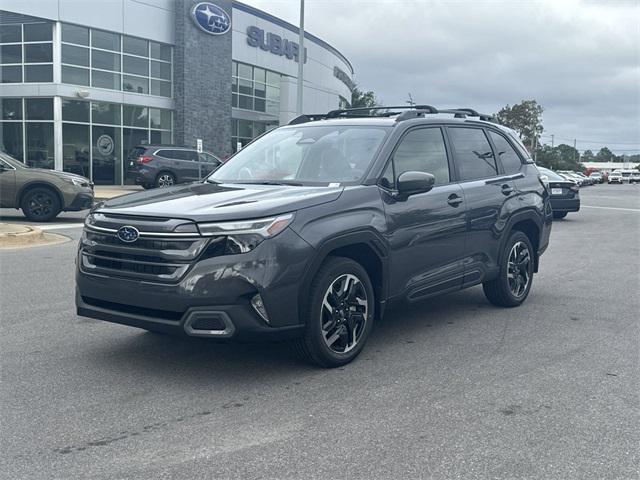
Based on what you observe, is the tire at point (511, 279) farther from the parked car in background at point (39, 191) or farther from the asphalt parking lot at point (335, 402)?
the parked car in background at point (39, 191)

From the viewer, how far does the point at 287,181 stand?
5.54 m

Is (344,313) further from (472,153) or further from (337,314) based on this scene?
(472,153)

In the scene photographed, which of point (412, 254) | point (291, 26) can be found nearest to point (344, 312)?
point (412, 254)

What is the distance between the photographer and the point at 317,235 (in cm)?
470

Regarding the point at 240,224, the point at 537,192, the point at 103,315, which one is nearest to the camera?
the point at 240,224

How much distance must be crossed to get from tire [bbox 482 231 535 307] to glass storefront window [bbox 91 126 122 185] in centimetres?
2534

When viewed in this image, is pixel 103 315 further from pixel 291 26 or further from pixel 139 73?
pixel 291 26

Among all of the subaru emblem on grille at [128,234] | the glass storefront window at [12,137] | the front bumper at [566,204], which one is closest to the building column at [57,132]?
the glass storefront window at [12,137]

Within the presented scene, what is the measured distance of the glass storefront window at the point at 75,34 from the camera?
2845 cm

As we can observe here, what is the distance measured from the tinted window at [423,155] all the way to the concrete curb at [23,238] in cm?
772

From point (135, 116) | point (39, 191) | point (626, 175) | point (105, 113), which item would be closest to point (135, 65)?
point (135, 116)

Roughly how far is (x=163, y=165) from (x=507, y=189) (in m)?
20.2

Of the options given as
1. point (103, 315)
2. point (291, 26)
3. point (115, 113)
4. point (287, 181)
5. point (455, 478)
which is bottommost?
point (455, 478)

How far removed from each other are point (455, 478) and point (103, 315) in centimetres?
259
